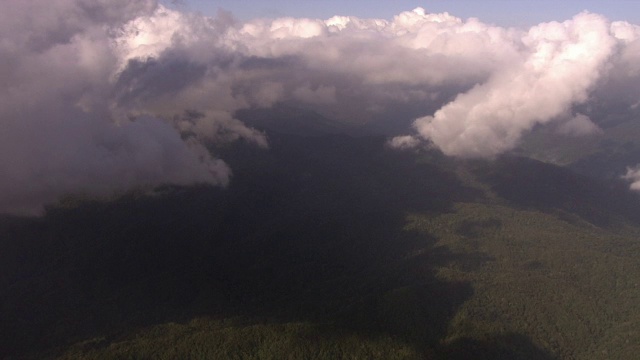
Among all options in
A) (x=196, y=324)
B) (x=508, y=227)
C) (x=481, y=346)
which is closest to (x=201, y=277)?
(x=196, y=324)

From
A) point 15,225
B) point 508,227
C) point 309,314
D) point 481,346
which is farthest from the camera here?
point 508,227

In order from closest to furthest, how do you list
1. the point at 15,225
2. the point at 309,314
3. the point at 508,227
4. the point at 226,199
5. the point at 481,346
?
1. the point at 481,346
2. the point at 309,314
3. the point at 15,225
4. the point at 508,227
5. the point at 226,199

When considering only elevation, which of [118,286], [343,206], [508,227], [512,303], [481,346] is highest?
[343,206]

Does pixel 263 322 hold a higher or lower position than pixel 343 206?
lower

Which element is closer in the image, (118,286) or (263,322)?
(263,322)

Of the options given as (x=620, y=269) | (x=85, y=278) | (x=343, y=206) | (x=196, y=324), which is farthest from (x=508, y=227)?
(x=85, y=278)

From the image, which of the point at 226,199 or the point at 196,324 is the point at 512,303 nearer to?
the point at 196,324
